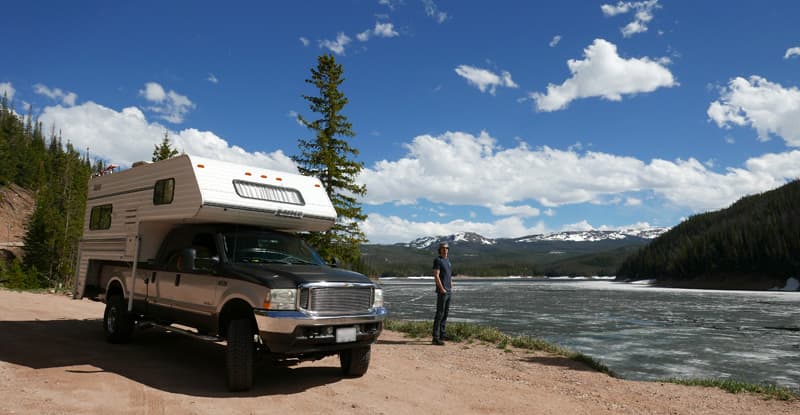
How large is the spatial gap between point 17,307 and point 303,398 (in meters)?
15.1

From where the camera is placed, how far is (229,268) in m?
7.66

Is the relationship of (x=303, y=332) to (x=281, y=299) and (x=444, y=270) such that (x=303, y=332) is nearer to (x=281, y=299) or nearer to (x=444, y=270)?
(x=281, y=299)

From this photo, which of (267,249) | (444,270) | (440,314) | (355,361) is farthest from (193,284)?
(440,314)

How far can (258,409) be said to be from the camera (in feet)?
20.8

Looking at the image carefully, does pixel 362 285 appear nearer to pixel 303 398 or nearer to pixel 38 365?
pixel 303 398

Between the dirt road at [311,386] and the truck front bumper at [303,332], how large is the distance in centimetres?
69

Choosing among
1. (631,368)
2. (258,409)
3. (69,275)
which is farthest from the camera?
(69,275)

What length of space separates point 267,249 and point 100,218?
18.4ft

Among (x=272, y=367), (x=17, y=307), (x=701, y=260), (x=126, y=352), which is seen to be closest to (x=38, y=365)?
(x=126, y=352)

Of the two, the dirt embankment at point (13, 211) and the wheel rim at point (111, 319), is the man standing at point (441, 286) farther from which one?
the dirt embankment at point (13, 211)

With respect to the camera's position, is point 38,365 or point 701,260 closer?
point 38,365

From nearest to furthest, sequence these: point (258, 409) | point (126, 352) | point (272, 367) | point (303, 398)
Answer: point (258, 409), point (303, 398), point (272, 367), point (126, 352)

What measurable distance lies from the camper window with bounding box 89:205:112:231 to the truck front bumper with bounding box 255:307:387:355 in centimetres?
635

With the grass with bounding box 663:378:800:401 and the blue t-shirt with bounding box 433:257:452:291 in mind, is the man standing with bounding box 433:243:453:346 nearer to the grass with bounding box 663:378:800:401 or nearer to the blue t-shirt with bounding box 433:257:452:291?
the blue t-shirt with bounding box 433:257:452:291
